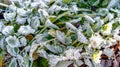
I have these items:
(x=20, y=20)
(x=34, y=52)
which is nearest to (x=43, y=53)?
(x=34, y=52)

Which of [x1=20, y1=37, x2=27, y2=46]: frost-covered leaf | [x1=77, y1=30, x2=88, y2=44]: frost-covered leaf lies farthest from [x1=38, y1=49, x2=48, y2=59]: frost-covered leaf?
[x1=77, y1=30, x2=88, y2=44]: frost-covered leaf

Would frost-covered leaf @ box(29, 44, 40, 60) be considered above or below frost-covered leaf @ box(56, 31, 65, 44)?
below

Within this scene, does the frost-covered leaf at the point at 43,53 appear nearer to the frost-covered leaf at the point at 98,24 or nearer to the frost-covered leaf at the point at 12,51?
the frost-covered leaf at the point at 12,51

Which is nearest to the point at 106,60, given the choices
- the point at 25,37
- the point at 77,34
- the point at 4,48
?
the point at 77,34

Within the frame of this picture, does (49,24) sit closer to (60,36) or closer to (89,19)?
(60,36)

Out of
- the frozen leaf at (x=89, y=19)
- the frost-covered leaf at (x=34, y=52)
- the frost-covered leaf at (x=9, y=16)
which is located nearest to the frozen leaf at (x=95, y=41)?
the frozen leaf at (x=89, y=19)

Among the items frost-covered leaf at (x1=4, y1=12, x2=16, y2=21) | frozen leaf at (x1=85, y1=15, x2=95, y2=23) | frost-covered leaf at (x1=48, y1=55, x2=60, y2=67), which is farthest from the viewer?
→ frost-covered leaf at (x1=4, y1=12, x2=16, y2=21)

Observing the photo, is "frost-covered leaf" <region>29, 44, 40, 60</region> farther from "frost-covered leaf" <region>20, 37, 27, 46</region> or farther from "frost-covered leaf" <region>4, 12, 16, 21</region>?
"frost-covered leaf" <region>4, 12, 16, 21</region>

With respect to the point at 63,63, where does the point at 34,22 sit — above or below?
above

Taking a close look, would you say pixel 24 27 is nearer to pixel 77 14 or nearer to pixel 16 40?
pixel 16 40
